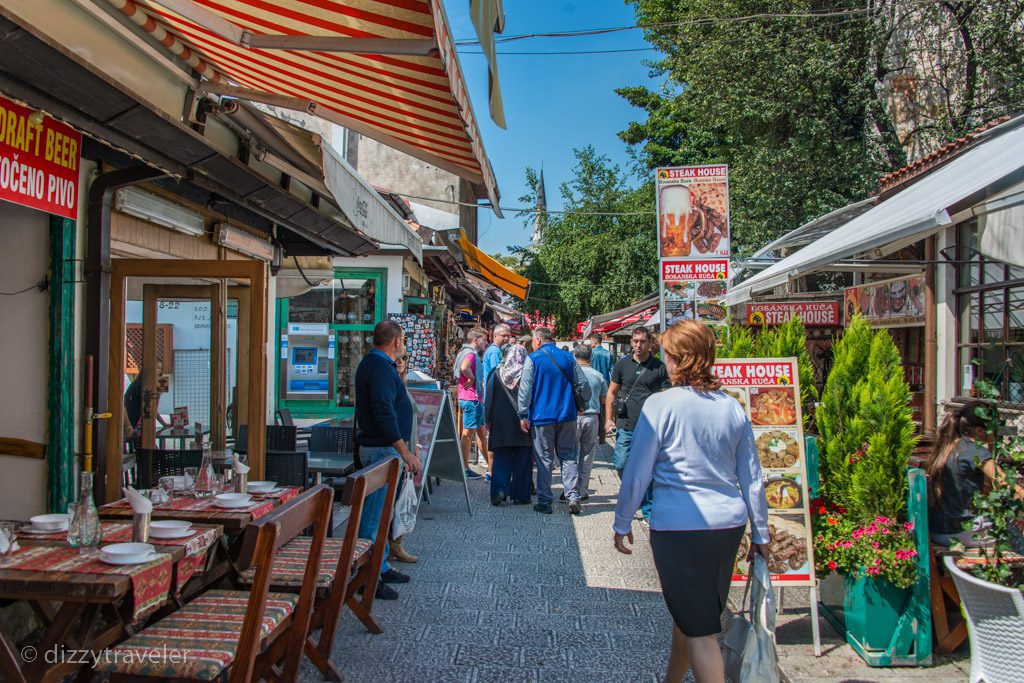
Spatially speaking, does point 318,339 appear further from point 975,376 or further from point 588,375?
point 975,376

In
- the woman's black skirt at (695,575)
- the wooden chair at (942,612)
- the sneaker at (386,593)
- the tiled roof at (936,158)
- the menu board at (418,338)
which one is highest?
the tiled roof at (936,158)

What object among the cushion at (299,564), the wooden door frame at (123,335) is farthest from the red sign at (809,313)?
the cushion at (299,564)

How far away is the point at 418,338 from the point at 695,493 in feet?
30.4

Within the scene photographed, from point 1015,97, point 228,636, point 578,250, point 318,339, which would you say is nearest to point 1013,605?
point 228,636

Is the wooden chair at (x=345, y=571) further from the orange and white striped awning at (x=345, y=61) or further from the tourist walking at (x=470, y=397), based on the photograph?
the tourist walking at (x=470, y=397)

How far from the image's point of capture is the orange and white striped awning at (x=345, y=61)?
9.18 feet

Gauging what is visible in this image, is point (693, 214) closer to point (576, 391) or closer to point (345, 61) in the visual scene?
point (576, 391)

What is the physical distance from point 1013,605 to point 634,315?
20.3 meters

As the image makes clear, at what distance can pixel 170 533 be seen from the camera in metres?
3.27

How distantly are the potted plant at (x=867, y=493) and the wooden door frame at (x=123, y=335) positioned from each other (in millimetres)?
3559

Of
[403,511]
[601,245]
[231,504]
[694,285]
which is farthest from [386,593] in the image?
[601,245]

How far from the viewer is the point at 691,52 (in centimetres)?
1655

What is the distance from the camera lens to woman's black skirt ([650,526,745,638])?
297cm

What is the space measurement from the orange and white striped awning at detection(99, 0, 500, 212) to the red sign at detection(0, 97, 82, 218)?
2.33ft
